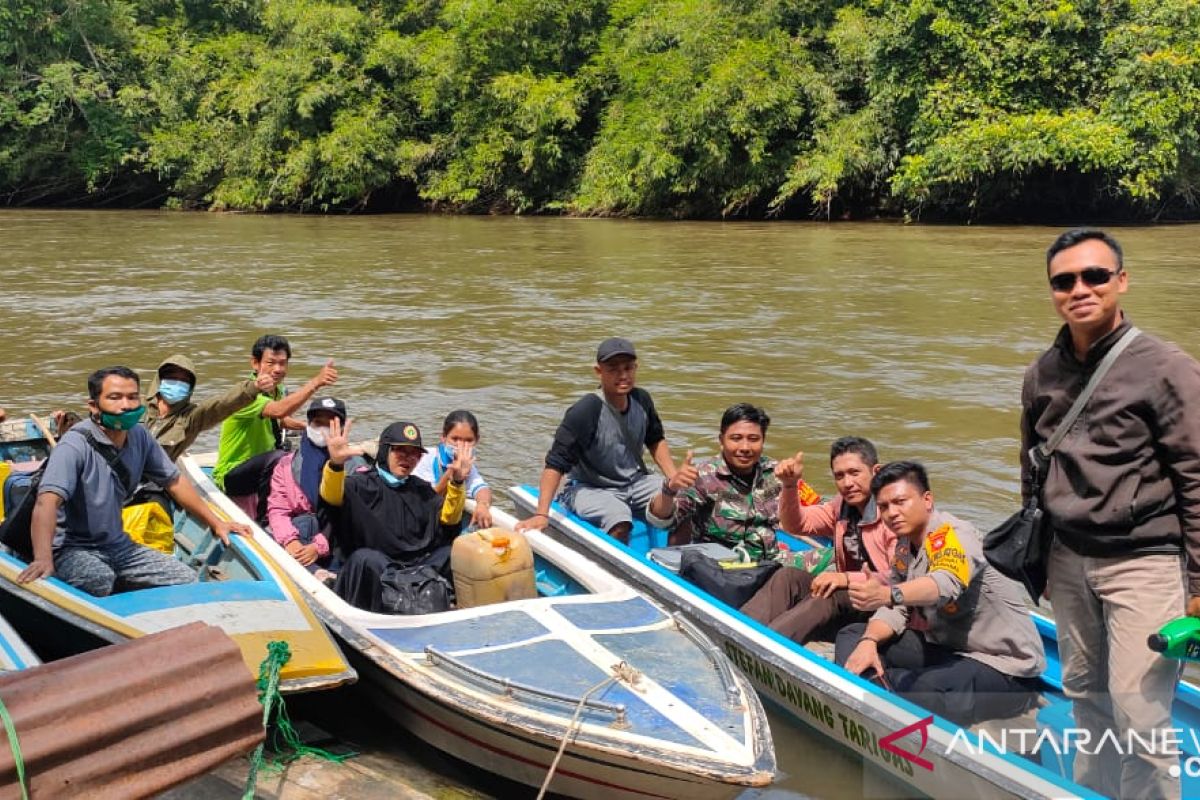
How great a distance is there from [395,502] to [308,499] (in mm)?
738

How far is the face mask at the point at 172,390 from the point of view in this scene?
6129mm

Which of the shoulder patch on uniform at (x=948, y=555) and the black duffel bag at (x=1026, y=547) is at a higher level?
the black duffel bag at (x=1026, y=547)

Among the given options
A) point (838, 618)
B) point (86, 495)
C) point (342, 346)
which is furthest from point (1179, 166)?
point (86, 495)

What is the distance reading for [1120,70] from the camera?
21.6 metres

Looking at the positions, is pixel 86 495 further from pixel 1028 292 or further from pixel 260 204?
pixel 260 204

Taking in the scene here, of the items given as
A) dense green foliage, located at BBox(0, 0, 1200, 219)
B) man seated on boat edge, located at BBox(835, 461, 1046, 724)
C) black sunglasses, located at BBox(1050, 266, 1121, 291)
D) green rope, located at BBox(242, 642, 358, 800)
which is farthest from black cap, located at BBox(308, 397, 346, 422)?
dense green foliage, located at BBox(0, 0, 1200, 219)

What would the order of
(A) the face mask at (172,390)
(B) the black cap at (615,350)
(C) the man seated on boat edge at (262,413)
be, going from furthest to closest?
(C) the man seated on boat edge at (262,413) < (A) the face mask at (172,390) < (B) the black cap at (615,350)

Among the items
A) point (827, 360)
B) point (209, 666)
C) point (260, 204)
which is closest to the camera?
point (209, 666)

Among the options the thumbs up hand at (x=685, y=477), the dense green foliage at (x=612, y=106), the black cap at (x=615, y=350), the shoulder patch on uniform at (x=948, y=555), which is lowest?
the thumbs up hand at (x=685, y=477)

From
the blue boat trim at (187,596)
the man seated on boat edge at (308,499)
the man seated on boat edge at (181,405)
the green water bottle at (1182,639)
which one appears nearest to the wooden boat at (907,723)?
the green water bottle at (1182,639)

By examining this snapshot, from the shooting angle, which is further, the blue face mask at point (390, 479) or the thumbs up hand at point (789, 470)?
the blue face mask at point (390, 479)

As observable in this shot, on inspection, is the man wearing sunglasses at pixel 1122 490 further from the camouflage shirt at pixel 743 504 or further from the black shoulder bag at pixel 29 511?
the black shoulder bag at pixel 29 511

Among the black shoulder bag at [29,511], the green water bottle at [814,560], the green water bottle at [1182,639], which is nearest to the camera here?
the green water bottle at [1182,639]

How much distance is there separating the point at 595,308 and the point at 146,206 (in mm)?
24827
